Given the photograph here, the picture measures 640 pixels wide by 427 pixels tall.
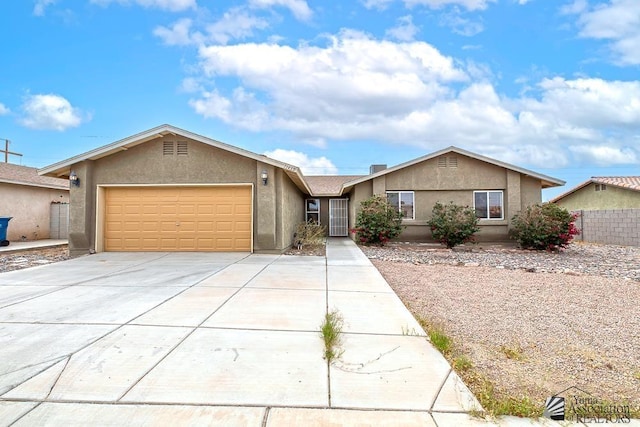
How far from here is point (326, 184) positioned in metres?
22.5

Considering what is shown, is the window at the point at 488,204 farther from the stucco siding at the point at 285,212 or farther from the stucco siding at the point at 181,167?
the stucco siding at the point at 181,167

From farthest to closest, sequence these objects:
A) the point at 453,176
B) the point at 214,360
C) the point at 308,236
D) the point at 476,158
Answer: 1. the point at 453,176
2. the point at 476,158
3. the point at 308,236
4. the point at 214,360

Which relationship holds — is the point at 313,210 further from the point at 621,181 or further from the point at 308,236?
the point at 621,181

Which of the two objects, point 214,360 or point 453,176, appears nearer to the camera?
point 214,360

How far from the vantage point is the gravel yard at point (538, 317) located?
128 inches

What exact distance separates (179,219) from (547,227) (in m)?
→ 13.5

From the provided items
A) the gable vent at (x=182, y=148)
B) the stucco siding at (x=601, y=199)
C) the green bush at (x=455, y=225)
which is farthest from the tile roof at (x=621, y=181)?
the gable vent at (x=182, y=148)

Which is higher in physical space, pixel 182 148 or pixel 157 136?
pixel 157 136

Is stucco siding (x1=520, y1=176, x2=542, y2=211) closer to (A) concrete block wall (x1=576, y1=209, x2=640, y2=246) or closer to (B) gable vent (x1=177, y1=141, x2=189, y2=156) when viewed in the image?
(A) concrete block wall (x1=576, y1=209, x2=640, y2=246)

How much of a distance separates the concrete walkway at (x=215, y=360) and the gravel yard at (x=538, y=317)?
0.64m

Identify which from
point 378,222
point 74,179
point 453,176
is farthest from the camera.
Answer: point 453,176

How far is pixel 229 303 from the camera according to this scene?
17.7 feet

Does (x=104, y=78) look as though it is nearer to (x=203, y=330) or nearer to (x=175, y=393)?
(x=203, y=330)

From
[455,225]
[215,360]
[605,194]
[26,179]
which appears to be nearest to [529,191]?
[455,225]
